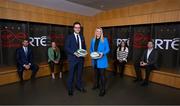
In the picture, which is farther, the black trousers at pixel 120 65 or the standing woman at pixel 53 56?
the black trousers at pixel 120 65

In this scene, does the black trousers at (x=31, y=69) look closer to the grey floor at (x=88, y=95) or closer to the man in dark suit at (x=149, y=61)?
the grey floor at (x=88, y=95)

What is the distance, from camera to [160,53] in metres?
4.50

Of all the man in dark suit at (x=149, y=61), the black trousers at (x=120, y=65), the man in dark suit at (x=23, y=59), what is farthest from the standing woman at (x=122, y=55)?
the man in dark suit at (x=23, y=59)

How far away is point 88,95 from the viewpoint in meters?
3.30

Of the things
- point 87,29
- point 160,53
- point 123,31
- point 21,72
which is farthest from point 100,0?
point 21,72

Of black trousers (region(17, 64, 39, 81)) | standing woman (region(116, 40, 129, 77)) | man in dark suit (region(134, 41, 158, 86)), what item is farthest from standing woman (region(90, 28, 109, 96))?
black trousers (region(17, 64, 39, 81))

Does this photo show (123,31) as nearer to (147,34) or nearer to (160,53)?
(147,34)

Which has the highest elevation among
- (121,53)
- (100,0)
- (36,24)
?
(100,0)

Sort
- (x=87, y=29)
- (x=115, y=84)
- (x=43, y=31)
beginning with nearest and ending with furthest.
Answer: (x=115, y=84) < (x=43, y=31) < (x=87, y=29)

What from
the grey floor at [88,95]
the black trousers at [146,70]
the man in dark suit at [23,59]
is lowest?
the grey floor at [88,95]

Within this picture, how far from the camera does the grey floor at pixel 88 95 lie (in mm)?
2994

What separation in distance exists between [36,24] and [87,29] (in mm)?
2419

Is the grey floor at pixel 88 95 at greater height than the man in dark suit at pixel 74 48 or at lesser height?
lesser

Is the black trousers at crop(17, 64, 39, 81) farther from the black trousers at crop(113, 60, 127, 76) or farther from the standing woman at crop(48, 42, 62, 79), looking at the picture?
the black trousers at crop(113, 60, 127, 76)
